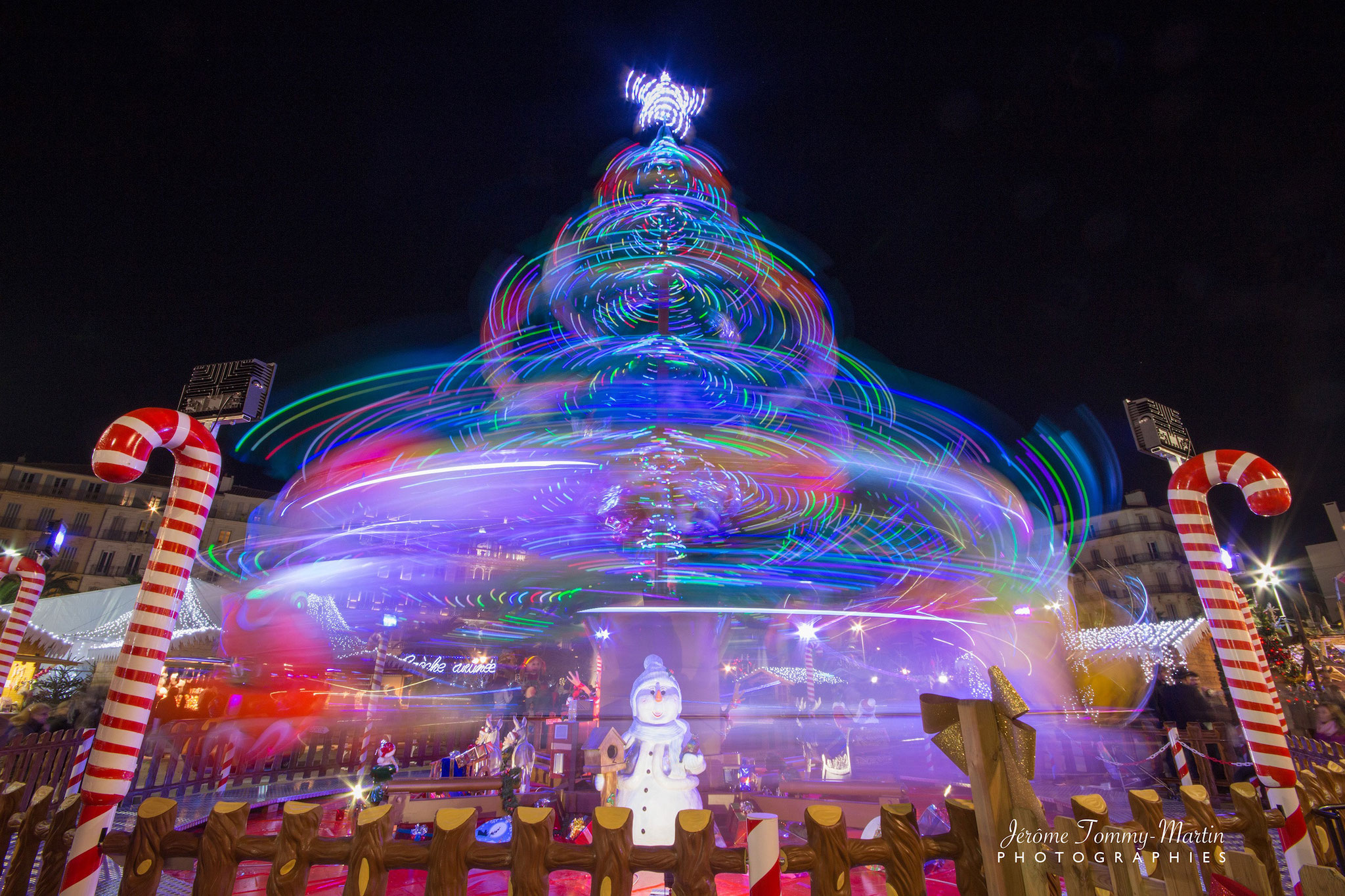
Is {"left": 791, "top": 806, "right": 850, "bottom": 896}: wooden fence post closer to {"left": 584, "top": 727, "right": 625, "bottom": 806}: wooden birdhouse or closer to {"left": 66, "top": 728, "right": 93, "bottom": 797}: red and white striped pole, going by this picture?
{"left": 584, "top": 727, "right": 625, "bottom": 806}: wooden birdhouse

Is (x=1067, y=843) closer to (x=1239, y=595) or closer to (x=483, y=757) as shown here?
(x=1239, y=595)

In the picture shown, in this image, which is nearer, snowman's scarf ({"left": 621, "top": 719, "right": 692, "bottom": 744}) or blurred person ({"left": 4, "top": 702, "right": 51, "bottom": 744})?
snowman's scarf ({"left": 621, "top": 719, "right": 692, "bottom": 744})

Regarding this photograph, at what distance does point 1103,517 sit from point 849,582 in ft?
117

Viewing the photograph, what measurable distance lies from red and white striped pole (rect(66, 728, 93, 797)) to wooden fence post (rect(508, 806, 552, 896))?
16.3 feet

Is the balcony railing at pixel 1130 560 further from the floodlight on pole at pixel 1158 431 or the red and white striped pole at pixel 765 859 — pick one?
the red and white striped pole at pixel 765 859

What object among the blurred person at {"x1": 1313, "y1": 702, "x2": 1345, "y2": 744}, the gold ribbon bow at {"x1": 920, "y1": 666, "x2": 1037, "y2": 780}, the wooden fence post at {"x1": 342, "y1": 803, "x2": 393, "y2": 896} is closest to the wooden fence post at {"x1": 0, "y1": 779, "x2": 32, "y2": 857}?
the wooden fence post at {"x1": 342, "y1": 803, "x2": 393, "y2": 896}

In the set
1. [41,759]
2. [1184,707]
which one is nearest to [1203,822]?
[41,759]

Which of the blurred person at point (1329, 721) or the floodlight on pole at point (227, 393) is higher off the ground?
the floodlight on pole at point (227, 393)

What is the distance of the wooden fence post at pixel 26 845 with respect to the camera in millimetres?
2729

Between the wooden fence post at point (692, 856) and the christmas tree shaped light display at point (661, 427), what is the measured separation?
4.62 metres

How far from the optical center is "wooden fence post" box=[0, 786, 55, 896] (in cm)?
273

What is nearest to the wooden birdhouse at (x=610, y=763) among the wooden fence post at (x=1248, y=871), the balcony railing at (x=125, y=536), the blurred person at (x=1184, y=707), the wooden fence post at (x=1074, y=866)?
the wooden fence post at (x=1074, y=866)

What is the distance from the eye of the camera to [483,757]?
28.4 feet

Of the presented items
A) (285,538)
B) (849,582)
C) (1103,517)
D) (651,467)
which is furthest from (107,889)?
(1103,517)
